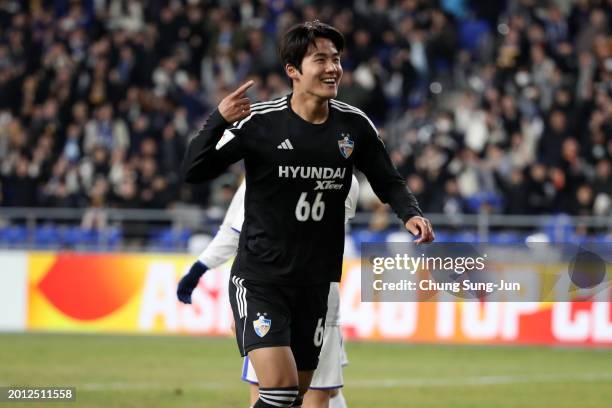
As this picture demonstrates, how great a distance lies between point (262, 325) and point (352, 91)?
15.4 metres

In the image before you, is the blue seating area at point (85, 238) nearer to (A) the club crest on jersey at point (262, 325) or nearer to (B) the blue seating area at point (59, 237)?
(B) the blue seating area at point (59, 237)

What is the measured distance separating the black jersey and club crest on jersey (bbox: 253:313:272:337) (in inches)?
8.4

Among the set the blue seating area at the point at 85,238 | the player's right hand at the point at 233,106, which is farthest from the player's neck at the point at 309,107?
the blue seating area at the point at 85,238

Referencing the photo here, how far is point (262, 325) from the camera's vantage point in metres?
6.74

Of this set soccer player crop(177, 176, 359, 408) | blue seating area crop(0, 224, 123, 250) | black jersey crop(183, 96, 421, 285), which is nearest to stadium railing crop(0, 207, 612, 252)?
blue seating area crop(0, 224, 123, 250)

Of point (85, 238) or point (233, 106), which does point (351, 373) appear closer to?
point (233, 106)

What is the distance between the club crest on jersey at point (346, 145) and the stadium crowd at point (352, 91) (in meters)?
11.9

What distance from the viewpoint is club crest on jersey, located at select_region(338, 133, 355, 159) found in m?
6.88

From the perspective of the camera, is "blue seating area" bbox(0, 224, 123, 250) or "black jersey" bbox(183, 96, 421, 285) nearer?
"black jersey" bbox(183, 96, 421, 285)

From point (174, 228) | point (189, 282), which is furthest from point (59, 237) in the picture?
point (189, 282)

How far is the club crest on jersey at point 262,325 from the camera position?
6.73 metres

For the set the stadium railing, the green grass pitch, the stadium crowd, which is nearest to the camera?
the green grass pitch

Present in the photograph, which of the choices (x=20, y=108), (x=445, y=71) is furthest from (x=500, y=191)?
(x=20, y=108)

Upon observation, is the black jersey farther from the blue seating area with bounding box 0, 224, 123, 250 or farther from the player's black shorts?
the blue seating area with bounding box 0, 224, 123, 250
